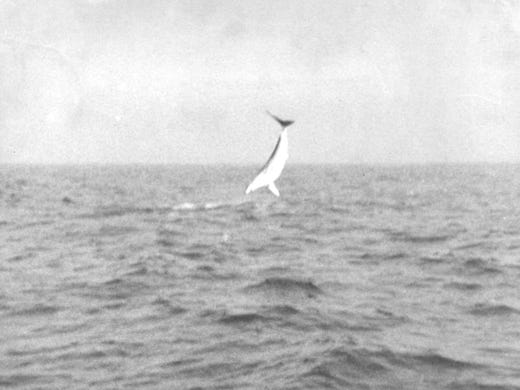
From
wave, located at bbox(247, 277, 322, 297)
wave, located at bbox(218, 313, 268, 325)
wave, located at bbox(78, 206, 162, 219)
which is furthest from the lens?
wave, located at bbox(78, 206, 162, 219)

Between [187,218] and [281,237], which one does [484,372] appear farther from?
[187,218]

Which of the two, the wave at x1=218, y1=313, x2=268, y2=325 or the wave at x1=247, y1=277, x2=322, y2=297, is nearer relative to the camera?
the wave at x1=218, y1=313, x2=268, y2=325

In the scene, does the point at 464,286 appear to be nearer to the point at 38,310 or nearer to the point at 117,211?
the point at 38,310

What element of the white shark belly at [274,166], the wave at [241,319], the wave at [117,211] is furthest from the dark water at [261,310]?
the wave at [117,211]

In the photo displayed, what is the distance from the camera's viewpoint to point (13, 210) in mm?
41406

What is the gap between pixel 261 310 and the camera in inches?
558

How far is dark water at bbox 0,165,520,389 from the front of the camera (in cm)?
1050

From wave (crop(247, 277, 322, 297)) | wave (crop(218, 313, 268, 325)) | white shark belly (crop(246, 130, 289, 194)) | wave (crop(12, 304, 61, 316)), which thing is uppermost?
white shark belly (crop(246, 130, 289, 194))

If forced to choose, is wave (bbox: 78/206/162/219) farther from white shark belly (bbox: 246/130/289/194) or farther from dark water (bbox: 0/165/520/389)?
white shark belly (bbox: 246/130/289/194)

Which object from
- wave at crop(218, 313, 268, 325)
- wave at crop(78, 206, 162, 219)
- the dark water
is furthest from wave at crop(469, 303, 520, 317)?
wave at crop(78, 206, 162, 219)

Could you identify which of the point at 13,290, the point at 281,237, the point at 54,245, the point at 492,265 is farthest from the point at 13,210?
the point at 492,265

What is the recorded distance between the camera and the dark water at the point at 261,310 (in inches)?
413

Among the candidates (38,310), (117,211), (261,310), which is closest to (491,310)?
(261,310)

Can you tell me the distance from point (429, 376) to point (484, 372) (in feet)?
2.93
